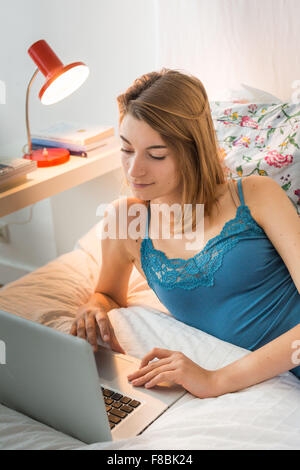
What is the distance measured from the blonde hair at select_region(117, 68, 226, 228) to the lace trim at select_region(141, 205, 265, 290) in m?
0.09

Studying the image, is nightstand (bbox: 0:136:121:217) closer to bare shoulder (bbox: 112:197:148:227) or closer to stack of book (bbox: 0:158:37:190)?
stack of book (bbox: 0:158:37:190)

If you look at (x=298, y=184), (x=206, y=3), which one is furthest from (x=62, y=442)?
(x=206, y=3)

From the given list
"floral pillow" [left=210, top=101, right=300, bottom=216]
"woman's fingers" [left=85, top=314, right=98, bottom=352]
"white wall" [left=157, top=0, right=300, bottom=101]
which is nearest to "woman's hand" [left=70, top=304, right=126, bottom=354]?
"woman's fingers" [left=85, top=314, right=98, bottom=352]

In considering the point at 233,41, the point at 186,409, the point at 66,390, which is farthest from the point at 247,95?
the point at 66,390

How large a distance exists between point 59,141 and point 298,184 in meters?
0.93

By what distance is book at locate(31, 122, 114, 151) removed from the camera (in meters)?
1.88

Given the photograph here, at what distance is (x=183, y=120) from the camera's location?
42.2 inches

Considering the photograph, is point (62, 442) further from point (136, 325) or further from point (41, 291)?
point (41, 291)

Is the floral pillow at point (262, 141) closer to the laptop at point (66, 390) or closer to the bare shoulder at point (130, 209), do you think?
the bare shoulder at point (130, 209)

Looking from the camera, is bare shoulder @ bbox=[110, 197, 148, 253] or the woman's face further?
bare shoulder @ bbox=[110, 197, 148, 253]

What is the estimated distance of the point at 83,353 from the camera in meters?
0.70

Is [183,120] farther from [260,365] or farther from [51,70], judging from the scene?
[51,70]

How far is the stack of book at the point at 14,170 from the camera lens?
1607mm

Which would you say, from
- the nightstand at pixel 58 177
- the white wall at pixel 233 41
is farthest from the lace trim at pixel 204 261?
the white wall at pixel 233 41
